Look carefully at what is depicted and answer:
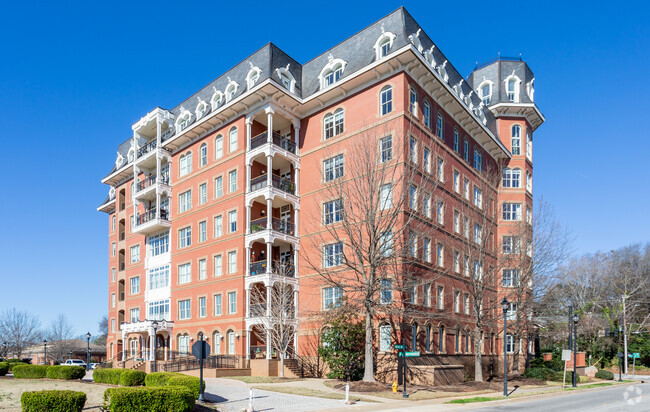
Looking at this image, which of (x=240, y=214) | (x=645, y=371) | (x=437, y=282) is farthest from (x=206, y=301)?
(x=645, y=371)

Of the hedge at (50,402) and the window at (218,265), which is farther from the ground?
the window at (218,265)

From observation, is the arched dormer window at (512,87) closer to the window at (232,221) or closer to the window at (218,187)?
the window at (218,187)

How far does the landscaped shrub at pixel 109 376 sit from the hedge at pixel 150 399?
10919mm

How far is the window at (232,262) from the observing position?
38.4m

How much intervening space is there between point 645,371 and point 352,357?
46.9m

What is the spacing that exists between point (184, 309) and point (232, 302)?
7.07m

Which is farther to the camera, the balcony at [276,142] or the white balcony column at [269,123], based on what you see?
the balcony at [276,142]

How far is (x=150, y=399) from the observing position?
15820 mm

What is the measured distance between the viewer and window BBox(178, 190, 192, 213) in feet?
147

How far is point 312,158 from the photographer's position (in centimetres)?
3847

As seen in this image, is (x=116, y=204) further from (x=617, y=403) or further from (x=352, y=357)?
(x=617, y=403)

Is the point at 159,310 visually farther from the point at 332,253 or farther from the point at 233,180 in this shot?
the point at 332,253

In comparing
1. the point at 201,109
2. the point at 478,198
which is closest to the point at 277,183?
the point at 201,109

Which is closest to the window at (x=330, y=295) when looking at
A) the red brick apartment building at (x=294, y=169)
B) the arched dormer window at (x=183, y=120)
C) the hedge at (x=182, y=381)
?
the red brick apartment building at (x=294, y=169)
